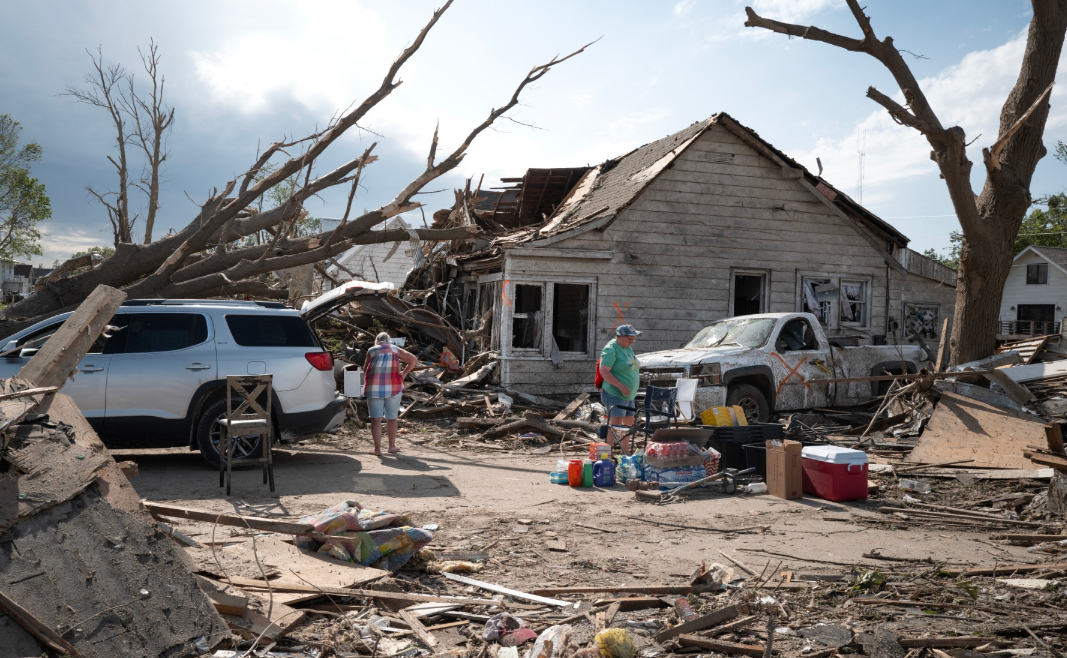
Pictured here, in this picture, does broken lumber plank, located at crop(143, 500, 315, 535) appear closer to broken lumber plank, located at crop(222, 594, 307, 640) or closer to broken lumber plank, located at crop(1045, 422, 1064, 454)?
broken lumber plank, located at crop(222, 594, 307, 640)

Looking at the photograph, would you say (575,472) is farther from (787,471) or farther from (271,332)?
(271,332)

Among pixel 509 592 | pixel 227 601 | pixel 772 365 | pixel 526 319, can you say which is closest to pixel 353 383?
pixel 526 319

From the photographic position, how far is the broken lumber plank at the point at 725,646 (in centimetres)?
371

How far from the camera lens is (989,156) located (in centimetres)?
1130

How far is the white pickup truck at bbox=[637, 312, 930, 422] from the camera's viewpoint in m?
11.2

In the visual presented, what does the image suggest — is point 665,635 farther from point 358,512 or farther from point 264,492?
point 264,492

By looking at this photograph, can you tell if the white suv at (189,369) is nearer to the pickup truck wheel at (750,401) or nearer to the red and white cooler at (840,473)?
the red and white cooler at (840,473)

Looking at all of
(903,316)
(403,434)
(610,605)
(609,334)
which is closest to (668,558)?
(610,605)

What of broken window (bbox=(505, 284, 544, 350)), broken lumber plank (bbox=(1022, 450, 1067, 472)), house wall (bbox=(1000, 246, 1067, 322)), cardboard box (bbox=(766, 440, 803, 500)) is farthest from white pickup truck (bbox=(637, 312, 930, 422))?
house wall (bbox=(1000, 246, 1067, 322))

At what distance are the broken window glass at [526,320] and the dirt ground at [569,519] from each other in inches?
250

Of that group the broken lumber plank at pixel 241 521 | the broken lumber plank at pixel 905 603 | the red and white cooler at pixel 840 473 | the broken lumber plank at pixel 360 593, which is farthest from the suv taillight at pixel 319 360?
the broken lumber plank at pixel 905 603

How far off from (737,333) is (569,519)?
22.1ft

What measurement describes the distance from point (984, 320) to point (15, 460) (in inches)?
512

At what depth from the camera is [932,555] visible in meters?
5.61
